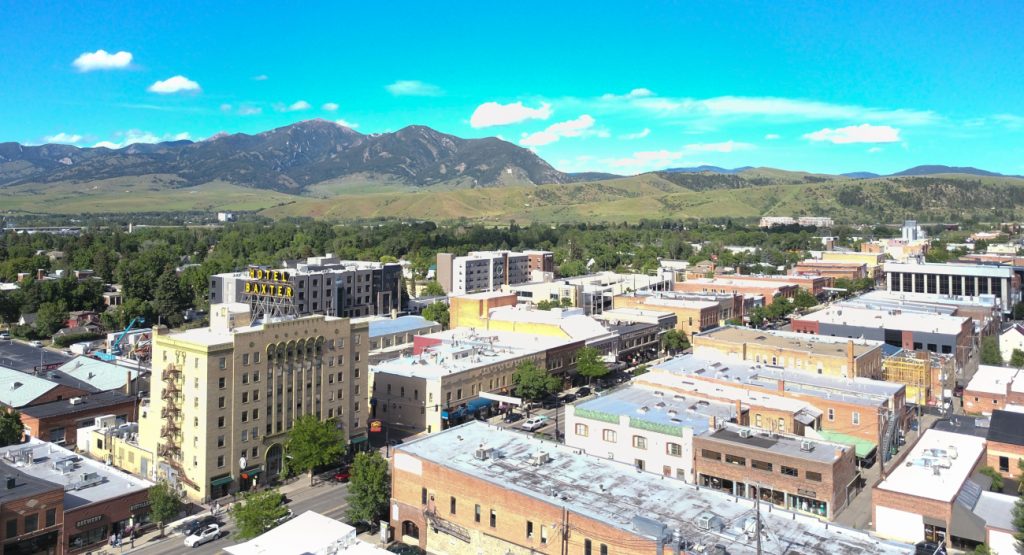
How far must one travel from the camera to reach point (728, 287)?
127312 mm

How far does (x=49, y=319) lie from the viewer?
351ft

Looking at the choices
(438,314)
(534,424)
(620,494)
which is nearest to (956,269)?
(438,314)

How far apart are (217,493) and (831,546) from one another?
119 ft

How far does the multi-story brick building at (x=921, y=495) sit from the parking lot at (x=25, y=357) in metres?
74.4

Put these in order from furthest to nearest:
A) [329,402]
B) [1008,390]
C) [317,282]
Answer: [317,282], [1008,390], [329,402]

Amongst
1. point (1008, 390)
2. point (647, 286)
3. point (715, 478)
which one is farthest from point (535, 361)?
point (647, 286)

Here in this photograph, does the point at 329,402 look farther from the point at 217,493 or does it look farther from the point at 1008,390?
the point at 1008,390

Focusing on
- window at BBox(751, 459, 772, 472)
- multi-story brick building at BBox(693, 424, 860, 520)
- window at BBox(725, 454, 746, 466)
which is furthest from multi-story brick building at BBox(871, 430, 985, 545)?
window at BBox(725, 454, 746, 466)

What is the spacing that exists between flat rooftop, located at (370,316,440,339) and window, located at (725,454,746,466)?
50339mm

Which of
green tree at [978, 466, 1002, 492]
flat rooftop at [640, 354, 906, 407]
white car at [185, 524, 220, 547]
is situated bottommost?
white car at [185, 524, 220, 547]

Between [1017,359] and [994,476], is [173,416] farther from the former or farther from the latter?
[1017,359]

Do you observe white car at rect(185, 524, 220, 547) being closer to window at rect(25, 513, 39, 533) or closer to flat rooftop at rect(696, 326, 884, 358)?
window at rect(25, 513, 39, 533)

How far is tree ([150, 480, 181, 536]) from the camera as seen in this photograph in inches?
1640

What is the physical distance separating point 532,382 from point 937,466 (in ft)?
110
